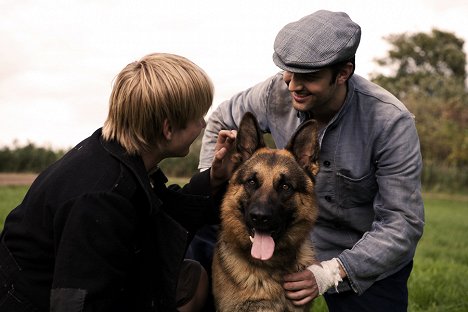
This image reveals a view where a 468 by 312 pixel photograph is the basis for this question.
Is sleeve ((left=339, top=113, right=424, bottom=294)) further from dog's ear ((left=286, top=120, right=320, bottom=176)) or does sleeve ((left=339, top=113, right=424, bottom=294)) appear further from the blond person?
the blond person

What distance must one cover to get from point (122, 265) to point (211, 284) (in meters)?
1.31

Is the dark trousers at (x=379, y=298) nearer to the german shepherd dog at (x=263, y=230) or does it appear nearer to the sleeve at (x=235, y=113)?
the german shepherd dog at (x=263, y=230)

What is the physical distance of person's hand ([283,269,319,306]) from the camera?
386 centimetres

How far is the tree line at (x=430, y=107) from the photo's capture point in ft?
57.4

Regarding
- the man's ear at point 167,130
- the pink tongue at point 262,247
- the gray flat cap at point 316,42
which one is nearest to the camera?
the man's ear at point 167,130

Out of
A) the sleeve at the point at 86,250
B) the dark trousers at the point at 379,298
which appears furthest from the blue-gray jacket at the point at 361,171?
the sleeve at the point at 86,250

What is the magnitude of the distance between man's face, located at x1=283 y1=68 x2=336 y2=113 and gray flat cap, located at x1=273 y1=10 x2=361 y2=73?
9 centimetres

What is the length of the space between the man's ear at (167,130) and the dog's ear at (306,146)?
0.94 m

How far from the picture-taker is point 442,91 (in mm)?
42938

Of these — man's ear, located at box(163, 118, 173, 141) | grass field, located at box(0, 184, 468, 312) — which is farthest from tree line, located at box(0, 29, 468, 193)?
man's ear, located at box(163, 118, 173, 141)

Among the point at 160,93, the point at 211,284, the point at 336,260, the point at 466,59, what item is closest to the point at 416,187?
the point at 336,260

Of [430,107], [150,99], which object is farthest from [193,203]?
[430,107]

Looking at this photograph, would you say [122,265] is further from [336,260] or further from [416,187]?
[416,187]

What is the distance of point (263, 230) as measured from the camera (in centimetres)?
370
